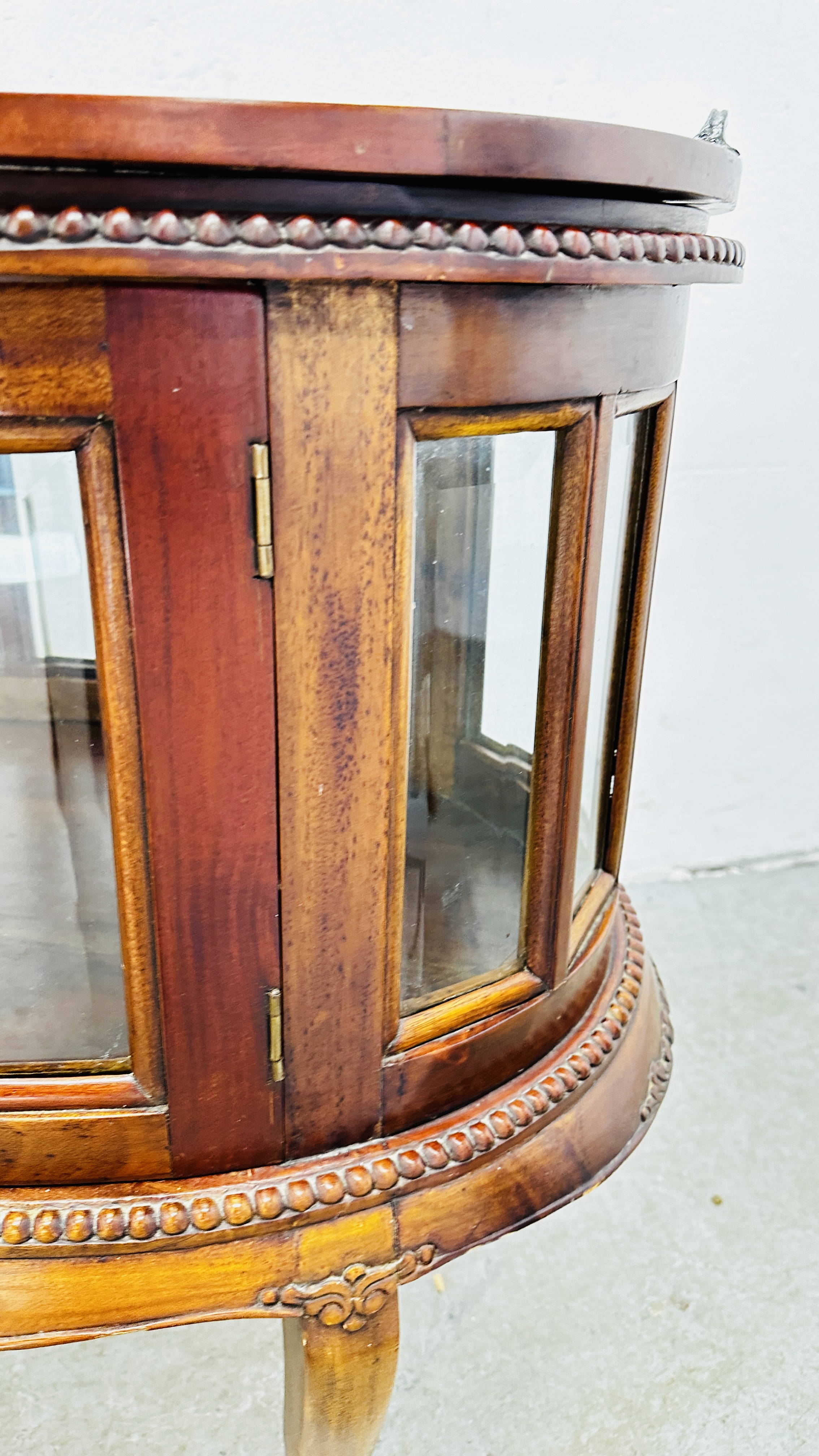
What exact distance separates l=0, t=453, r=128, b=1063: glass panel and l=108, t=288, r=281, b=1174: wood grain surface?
0.04 meters

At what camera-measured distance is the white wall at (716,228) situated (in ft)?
3.12

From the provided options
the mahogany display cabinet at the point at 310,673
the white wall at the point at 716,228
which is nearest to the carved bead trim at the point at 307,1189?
the mahogany display cabinet at the point at 310,673

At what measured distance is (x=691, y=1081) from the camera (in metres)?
1.14

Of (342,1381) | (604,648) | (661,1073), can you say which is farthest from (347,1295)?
(604,648)

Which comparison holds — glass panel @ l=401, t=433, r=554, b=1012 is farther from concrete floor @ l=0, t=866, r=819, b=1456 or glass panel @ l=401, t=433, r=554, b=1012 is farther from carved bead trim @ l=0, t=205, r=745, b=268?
concrete floor @ l=0, t=866, r=819, b=1456

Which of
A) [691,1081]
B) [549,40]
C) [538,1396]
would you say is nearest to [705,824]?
[691,1081]

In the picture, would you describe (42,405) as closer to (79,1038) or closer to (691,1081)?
(79,1038)

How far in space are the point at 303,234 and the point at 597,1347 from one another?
818 mm

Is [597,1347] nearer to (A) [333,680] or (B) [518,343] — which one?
(A) [333,680]

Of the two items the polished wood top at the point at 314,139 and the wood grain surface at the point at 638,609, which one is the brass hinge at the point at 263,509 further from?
the wood grain surface at the point at 638,609

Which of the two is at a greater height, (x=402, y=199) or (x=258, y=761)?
(x=402, y=199)

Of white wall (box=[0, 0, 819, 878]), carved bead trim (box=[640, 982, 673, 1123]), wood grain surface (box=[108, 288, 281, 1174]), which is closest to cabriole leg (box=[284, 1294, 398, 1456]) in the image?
wood grain surface (box=[108, 288, 281, 1174])

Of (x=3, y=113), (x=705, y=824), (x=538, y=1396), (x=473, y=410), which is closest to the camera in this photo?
(x=3, y=113)

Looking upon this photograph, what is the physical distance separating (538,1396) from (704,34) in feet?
3.96
